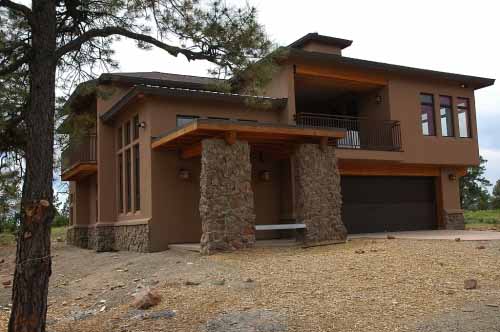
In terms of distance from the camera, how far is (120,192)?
16.3m

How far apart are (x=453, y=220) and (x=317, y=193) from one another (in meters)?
8.11

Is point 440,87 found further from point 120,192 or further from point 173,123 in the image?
point 120,192

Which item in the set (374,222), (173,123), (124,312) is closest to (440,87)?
(374,222)

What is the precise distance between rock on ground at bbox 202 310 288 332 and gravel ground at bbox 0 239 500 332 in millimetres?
25

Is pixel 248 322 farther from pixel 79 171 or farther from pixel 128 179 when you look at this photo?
pixel 79 171

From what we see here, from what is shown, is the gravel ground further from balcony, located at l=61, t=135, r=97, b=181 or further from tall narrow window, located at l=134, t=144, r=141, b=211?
balcony, located at l=61, t=135, r=97, b=181

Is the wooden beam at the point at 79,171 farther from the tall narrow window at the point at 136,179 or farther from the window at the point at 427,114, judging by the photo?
the window at the point at 427,114

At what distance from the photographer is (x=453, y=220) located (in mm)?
18719

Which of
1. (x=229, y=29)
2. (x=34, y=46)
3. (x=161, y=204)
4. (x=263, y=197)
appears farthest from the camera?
(x=263, y=197)

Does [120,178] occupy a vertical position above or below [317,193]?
above

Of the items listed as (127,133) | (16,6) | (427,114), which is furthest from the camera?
(427,114)

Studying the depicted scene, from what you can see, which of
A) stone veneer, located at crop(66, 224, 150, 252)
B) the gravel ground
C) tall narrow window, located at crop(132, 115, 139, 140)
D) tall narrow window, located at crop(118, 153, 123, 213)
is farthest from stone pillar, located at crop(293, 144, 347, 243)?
tall narrow window, located at crop(118, 153, 123, 213)

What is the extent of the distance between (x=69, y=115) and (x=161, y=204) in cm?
416

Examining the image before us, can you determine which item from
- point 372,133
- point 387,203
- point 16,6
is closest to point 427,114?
point 372,133
